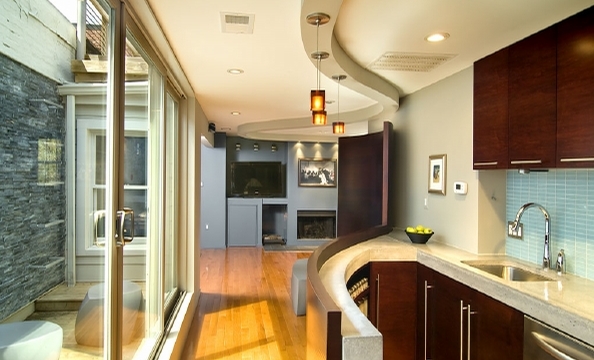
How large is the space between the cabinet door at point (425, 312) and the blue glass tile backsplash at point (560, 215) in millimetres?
704

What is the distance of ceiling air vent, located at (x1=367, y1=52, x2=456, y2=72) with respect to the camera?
3127mm

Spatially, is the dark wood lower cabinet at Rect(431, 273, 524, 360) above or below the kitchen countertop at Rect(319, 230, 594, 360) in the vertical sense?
below

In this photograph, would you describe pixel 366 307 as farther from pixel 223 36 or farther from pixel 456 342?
pixel 223 36

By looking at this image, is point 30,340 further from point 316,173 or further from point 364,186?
point 316,173

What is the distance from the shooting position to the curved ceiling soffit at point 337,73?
2.09 metres

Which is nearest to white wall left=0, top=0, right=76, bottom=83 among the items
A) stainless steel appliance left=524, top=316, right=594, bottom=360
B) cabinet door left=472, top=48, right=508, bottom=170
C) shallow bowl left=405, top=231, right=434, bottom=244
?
stainless steel appliance left=524, top=316, right=594, bottom=360

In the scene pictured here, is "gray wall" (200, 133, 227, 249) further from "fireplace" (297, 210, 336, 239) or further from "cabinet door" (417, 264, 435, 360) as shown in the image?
"cabinet door" (417, 264, 435, 360)

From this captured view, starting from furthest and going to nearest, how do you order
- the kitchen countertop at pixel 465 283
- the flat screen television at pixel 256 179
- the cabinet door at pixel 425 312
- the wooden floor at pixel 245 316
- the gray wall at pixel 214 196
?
the flat screen television at pixel 256 179, the gray wall at pixel 214 196, the wooden floor at pixel 245 316, the cabinet door at pixel 425 312, the kitchen countertop at pixel 465 283

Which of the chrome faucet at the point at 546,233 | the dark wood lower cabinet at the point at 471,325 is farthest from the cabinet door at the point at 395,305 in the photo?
the chrome faucet at the point at 546,233

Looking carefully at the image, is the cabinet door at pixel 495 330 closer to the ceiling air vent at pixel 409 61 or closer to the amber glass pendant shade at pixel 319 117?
the amber glass pendant shade at pixel 319 117

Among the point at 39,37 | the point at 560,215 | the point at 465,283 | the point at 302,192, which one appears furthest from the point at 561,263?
the point at 302,192

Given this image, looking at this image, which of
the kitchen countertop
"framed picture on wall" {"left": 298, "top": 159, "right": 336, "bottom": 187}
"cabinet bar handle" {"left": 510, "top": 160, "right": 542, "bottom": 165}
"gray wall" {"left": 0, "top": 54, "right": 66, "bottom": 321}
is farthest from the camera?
"framed picture on wall" {"left": 298, "top": 159, "right": 336, "bottom": 187}

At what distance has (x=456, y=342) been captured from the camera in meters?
2.88

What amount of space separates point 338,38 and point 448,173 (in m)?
1.74
